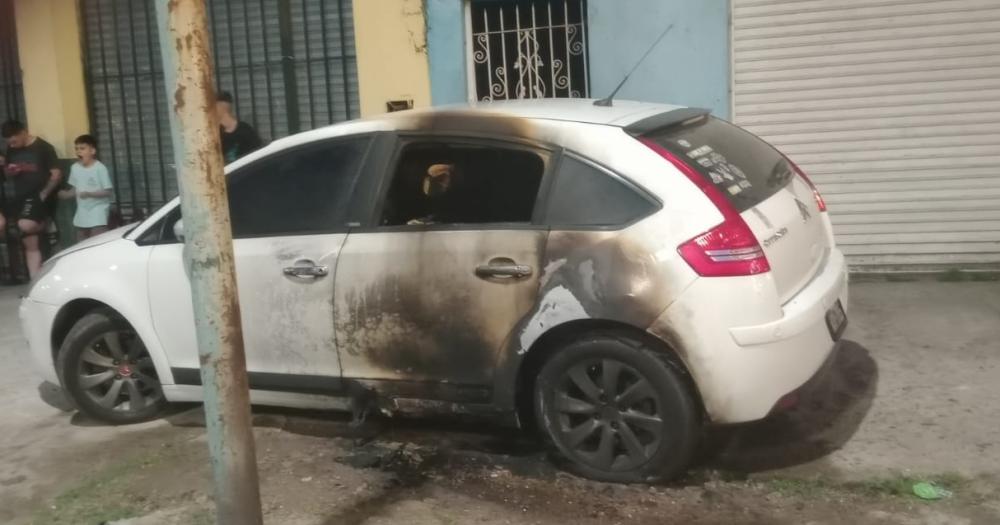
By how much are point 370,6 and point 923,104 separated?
453 centimetres

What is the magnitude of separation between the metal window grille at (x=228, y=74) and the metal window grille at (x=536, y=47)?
1.37 meters

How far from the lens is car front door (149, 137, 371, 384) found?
489 centimetres

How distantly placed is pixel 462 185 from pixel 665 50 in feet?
13.3

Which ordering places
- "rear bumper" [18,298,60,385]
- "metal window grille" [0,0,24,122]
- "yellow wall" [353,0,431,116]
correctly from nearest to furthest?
"rear bumper" [18,298,60,385] < "yellow wall" [353,0,431,116] < "metal window grille" [0,0,24,122]

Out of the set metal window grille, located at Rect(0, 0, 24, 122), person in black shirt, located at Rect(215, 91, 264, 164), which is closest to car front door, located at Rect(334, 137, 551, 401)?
person in black shirt, located at Rect(215, 91, 264, 164)

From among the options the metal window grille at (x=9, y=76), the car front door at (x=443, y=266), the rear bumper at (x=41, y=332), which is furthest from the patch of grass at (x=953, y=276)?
the metal window grille at (x=9, y=76)

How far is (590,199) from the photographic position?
440 cm

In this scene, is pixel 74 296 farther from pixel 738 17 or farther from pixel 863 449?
pixel 738 17

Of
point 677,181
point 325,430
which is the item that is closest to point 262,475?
point 325,430

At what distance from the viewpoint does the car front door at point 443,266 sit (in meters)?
4.48

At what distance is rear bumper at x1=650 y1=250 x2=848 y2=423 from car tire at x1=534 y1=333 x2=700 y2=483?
0.13 m

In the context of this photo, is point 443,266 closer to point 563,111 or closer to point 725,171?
point 563,111

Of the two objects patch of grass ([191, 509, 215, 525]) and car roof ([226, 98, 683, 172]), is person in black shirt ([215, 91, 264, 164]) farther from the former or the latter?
patch of grass ([191, 509, 215, 525])

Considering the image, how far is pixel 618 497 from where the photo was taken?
4.36 metres
